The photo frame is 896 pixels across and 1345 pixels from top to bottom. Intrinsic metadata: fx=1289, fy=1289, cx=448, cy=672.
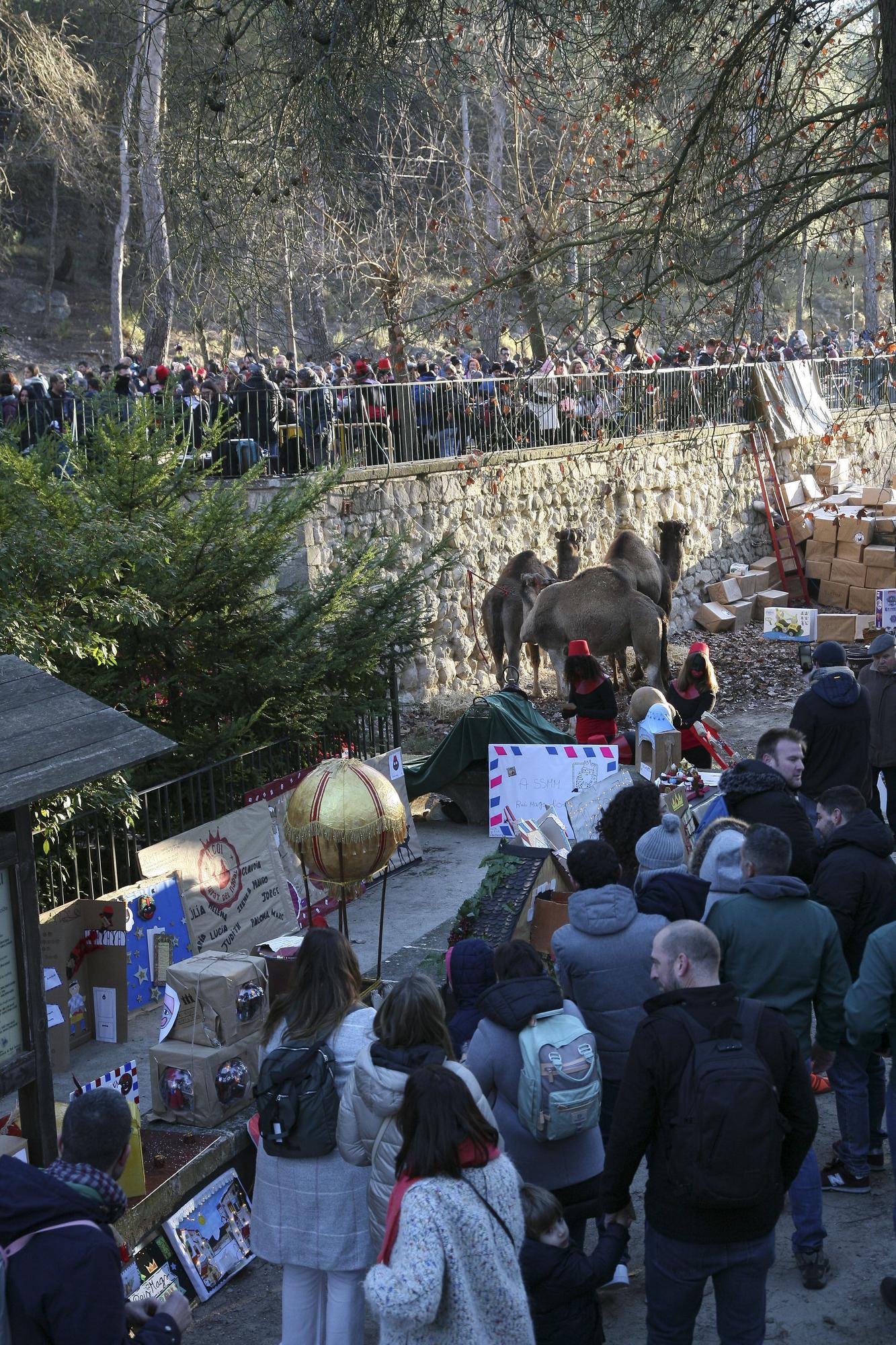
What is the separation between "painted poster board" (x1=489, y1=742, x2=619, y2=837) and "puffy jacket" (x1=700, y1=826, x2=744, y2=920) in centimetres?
408

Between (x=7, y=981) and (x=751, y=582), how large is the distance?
798 inches

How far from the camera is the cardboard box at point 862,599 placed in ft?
72.7

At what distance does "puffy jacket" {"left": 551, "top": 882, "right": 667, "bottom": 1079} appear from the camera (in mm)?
4746

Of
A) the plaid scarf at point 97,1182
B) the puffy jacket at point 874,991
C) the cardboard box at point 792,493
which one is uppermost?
the cardboard box at point 792,493

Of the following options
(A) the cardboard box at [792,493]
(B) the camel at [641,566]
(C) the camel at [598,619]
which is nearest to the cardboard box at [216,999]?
(C) the camel at [598,619]

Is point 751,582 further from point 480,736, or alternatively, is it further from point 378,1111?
point 378,1111

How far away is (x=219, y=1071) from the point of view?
5648 mm

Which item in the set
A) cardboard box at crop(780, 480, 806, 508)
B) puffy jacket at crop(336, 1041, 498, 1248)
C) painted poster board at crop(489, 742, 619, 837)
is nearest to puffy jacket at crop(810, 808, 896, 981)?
puffy jacket at crop(336, 1041, 498, 1248)

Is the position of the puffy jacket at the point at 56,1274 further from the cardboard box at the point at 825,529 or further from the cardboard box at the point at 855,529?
the cardboard box at the point at 825,529

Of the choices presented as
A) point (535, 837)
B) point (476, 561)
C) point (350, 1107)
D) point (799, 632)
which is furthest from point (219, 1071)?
point (799, 632)

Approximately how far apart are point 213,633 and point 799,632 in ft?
41.0

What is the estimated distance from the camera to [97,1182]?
3178 mm

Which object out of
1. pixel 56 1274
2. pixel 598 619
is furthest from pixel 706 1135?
pixel 598 619

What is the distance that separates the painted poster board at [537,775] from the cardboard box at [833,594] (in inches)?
544
